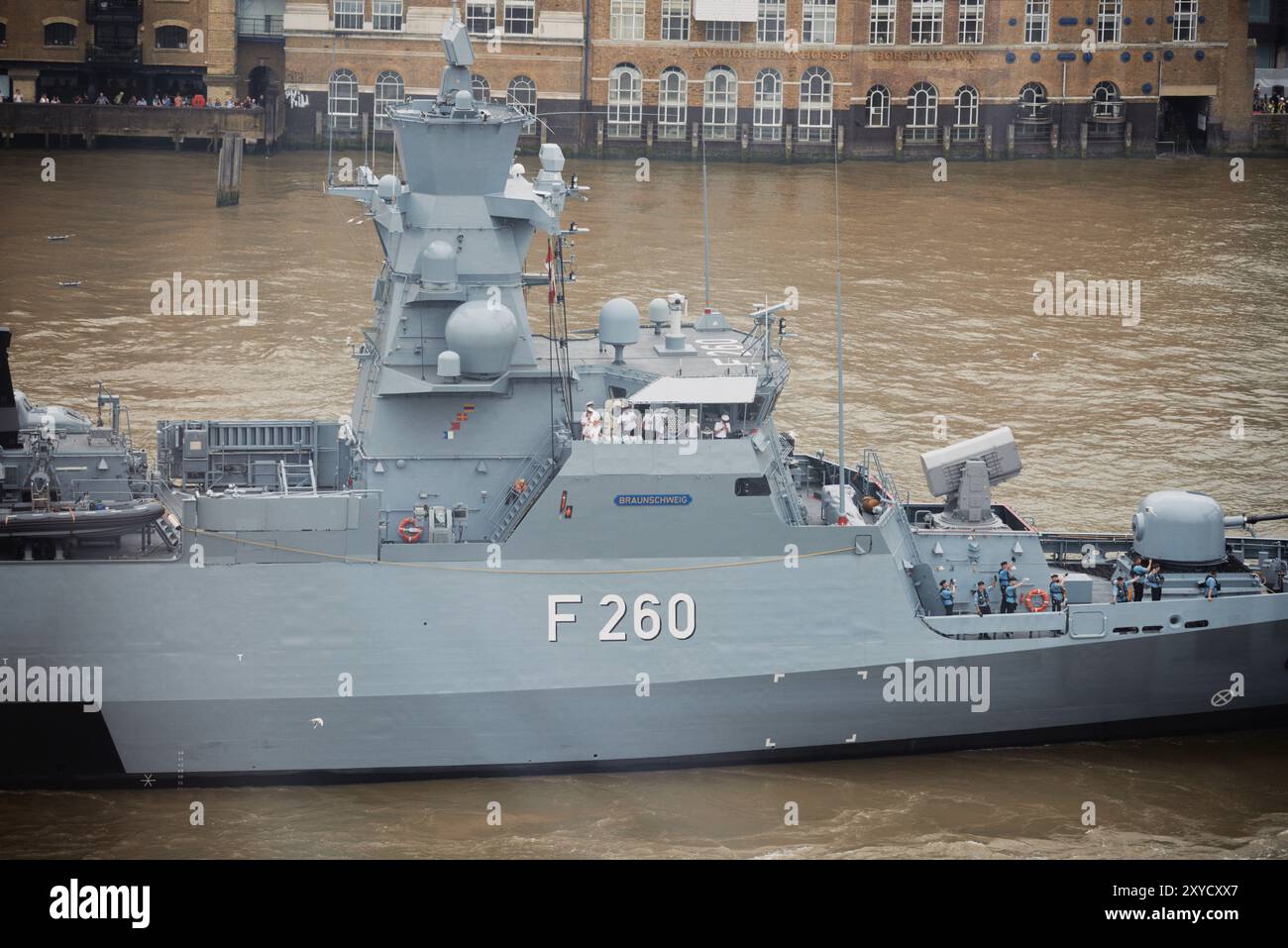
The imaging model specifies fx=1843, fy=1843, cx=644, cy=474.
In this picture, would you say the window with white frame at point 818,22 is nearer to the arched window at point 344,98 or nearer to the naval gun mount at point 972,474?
the arched window at point 344,98

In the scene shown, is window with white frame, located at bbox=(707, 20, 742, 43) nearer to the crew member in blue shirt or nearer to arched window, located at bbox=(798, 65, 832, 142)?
arched window, located at bbox=(798, 65, 832, 142)

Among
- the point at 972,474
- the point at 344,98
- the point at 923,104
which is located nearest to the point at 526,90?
the point at 344,98

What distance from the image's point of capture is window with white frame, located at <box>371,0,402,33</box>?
5638 centimetres

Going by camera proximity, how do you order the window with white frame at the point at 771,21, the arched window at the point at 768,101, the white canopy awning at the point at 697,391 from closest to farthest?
the white canopy awning at the point at 697,391 < the window with white frame at the point at 771,21 < the arched window at the point at 768,101

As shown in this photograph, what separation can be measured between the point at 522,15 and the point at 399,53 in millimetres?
3962

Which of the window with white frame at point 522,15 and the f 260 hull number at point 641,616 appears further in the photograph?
the window with white frame at point 522,15

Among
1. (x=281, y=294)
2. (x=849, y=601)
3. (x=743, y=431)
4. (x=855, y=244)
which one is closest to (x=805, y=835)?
(x=849, y=601)

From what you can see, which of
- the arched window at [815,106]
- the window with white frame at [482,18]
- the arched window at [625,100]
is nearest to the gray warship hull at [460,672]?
the arched window at [815,106]

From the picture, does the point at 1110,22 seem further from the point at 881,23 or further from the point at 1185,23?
the point at 881,23

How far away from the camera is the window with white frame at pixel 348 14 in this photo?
56.4 m

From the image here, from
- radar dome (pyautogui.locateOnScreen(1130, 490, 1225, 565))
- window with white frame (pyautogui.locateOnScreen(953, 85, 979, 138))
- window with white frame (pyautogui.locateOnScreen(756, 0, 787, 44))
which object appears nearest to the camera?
radar dome (pyautogui.locateOnScreen(1130, 490, 1225, 565))

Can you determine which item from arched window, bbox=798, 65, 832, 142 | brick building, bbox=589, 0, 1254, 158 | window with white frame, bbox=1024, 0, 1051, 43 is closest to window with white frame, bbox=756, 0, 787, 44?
brick building, bbox=589, 0, 1254, 158

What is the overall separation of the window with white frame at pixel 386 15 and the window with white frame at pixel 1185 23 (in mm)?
24602

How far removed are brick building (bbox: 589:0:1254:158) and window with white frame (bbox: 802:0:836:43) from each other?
44 mm
